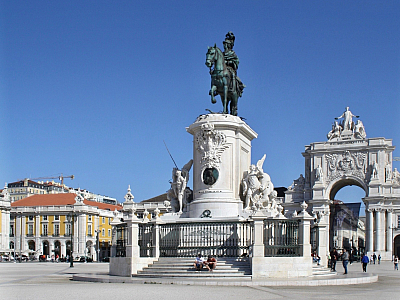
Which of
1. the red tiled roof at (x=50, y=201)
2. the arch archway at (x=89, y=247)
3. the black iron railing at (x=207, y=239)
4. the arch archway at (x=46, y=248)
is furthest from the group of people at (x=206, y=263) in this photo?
the red tiled roof at (x=50, y=201)

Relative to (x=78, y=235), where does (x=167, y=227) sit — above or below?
above

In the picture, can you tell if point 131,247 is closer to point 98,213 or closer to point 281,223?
point 281,223

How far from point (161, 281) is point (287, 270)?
348 cm

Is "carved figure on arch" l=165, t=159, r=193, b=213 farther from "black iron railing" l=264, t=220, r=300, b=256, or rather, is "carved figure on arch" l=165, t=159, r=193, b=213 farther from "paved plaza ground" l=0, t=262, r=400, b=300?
"paved plaza ground" l=0, t=262, r=400, b=300

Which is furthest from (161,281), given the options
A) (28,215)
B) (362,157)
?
(28,215)

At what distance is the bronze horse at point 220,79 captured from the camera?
20391mm

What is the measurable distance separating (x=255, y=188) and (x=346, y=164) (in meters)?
60.6

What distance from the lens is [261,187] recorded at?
19.8m

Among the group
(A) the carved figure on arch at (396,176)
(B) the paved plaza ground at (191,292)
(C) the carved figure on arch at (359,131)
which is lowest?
(B) the paved plaza ground at (191,292)

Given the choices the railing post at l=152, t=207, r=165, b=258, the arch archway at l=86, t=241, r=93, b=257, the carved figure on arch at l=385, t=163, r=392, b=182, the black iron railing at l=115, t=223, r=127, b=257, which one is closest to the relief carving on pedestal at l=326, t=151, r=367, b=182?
the carved figure on arch at l=385, t=163, r=392, b=182

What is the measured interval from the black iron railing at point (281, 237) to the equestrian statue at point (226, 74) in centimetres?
495

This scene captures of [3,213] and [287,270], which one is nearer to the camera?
[287,270]

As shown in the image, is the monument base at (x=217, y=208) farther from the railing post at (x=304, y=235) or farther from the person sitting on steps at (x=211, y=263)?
the person sitting on steps at (x=211, y=263)

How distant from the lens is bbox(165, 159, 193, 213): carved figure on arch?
808 inches
